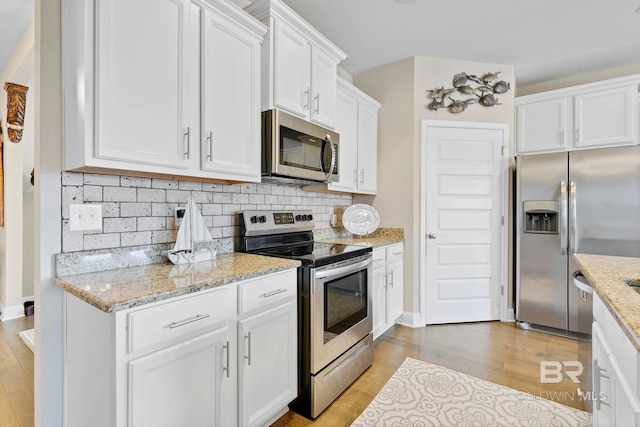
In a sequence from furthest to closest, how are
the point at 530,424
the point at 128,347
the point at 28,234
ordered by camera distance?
1. the point at 28,234
2. the point at 530,424
3. the point at 128,347

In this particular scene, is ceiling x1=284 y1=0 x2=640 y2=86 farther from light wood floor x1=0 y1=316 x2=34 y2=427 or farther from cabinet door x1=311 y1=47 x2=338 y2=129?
light wood floor x1=0 y1=316 x2=34 y2=427

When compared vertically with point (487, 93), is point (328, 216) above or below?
below

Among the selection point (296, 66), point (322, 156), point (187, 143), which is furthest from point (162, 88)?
point (322, 156)

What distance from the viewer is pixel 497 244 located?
322cm

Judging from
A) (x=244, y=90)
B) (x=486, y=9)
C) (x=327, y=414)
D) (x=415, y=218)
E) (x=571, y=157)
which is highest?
(x=486, y=9)

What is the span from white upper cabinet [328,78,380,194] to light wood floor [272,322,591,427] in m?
1.45

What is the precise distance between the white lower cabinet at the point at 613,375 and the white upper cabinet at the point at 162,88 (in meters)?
1.68

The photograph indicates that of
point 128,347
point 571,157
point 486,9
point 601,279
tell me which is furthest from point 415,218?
point 128,347

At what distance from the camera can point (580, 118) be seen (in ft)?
10.3

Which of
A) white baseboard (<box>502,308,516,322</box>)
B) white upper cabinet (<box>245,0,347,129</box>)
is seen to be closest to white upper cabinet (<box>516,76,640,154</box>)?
white baseboard (<box>502,308,516,322</box>)

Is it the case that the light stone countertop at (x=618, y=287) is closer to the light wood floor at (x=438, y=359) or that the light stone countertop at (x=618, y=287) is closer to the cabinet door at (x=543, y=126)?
the light wood floor at (x=438, y=359)

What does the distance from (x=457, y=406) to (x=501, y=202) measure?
2136 millimetres

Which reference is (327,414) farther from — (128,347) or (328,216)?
(328,216)

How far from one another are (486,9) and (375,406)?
293 cm
